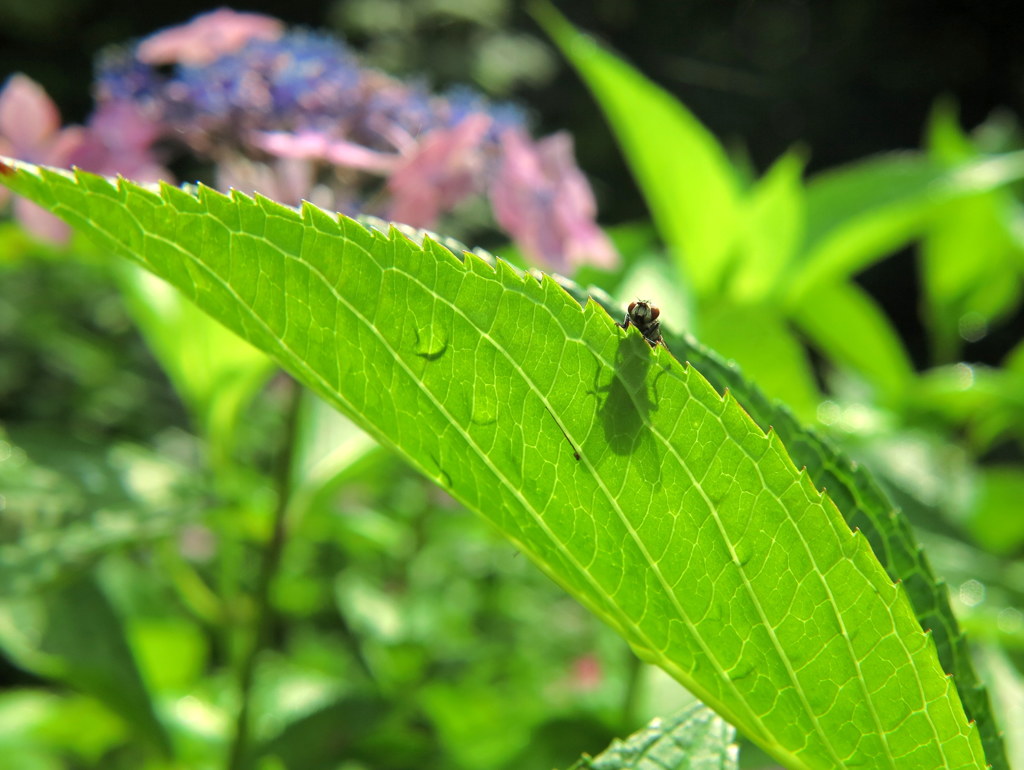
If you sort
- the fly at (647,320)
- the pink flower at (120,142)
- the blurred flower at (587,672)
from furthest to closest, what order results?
the blurred flower at (587,672)
the pink flower at (120,142)
the fly at (647,320)

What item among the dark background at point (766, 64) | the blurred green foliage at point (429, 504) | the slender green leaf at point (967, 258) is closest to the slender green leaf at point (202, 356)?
the blurred green foliage at point (429, 504)

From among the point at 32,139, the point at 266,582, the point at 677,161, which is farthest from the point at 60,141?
the point at 677,161

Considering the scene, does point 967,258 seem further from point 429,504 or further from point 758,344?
point 429,504

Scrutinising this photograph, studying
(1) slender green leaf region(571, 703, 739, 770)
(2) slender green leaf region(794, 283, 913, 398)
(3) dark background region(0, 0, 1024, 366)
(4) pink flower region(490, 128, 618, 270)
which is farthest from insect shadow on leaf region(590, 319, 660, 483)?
(3) dark background region(0, 0, 1024, 366)

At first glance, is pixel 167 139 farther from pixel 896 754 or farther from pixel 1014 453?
pixel 1014 453

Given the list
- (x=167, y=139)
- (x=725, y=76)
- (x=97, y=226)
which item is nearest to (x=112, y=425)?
(x=167, y=139)

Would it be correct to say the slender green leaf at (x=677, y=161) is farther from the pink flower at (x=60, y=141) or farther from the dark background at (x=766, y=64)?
the dark background at (x=766, y=64)
